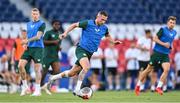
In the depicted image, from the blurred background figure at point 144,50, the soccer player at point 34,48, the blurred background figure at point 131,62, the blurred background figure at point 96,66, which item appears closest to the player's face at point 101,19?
the soccer player at point 34,48

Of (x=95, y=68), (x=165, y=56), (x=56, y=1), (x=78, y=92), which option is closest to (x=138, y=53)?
(x=95, y=68)

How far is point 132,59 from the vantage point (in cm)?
2861

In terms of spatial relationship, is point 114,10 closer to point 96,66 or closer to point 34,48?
point 96,66

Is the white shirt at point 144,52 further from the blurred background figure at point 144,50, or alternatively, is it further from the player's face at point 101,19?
the player's face at point 101,19

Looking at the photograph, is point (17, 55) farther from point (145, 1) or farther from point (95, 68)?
point (145, 1)

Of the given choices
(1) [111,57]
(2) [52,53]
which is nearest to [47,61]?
(2) [52,53]

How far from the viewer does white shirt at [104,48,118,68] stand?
92.8 feet

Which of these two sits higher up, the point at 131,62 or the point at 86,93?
the point at 131,62

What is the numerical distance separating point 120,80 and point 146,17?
13.0ft

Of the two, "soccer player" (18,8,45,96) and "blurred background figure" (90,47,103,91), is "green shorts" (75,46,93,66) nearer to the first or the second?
"soccer player" (18,8,45,96)

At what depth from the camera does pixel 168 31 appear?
71.8 ft

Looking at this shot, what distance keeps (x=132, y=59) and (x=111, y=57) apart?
36.4 inches

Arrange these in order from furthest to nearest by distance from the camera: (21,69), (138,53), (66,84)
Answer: (66,84)
(138,53)
(21,69)

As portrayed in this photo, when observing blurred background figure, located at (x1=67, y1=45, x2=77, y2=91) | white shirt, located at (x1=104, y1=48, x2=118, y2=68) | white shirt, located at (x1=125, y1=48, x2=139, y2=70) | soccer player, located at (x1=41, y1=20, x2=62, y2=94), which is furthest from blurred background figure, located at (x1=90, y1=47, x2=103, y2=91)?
soccer player, located at (x1=41, y1=20, x2=62, y2=94)
